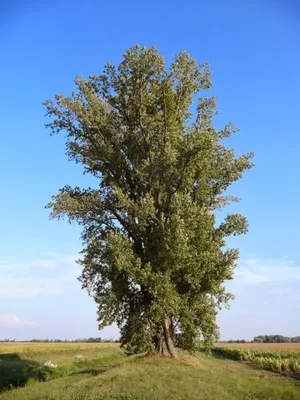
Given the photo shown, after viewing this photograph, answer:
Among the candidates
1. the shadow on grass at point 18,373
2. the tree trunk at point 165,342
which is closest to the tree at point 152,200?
the tree trunk at point 165,342

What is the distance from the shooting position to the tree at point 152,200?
34.5 metres

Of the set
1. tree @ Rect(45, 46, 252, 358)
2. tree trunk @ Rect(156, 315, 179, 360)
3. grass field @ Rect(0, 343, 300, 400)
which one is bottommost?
grass field @ Rect(0, 343, 300, 400)

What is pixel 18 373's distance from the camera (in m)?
44.3

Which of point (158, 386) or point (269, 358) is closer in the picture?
point (158, 386)

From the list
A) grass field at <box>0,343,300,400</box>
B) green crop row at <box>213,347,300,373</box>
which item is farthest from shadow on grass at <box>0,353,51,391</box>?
green crop row at <box>213,347,300,373</box>

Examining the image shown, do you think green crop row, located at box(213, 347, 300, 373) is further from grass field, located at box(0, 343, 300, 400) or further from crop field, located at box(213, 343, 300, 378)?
grass field, located at box(0, 343, 300, 400)

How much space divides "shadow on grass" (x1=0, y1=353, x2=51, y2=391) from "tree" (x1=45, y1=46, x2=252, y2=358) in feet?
38.0

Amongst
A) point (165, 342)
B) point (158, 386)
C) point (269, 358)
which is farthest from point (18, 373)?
point (269, 358)

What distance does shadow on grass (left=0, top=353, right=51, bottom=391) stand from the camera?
41.1m

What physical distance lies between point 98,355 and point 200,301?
3153 cm

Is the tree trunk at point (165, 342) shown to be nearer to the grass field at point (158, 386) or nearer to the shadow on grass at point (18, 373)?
the grass field at point (158, 386)

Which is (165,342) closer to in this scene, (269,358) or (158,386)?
(158,386)

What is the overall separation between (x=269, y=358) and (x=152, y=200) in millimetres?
41659

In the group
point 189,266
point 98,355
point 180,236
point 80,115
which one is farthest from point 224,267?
point 98,355
